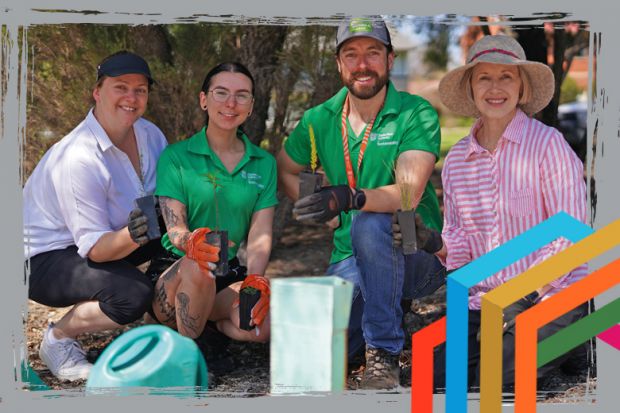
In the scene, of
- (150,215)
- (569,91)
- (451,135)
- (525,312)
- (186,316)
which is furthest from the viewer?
(569,91)

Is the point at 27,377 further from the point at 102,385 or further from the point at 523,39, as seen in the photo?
the point at 523,39

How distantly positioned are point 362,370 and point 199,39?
7.20ft

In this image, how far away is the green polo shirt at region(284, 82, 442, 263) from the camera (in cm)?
404

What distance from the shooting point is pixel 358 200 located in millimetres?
3752

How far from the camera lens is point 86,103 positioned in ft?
16.3

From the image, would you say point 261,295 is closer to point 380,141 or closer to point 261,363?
point 261,363

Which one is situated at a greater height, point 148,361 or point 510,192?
point 510,192

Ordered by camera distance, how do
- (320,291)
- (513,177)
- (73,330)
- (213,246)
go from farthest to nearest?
(73,330)
(513,177)
(213,246)
(320,291)

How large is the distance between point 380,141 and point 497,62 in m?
0.62

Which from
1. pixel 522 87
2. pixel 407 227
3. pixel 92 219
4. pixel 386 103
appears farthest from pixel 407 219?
pixel 92 219

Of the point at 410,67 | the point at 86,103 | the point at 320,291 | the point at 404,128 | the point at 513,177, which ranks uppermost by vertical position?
the point at 410,67

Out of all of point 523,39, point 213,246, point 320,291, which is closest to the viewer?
point 320,291

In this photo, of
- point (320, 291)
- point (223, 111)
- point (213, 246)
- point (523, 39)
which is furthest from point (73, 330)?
point (523, 39)

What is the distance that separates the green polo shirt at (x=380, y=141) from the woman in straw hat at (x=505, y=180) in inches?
6.6
